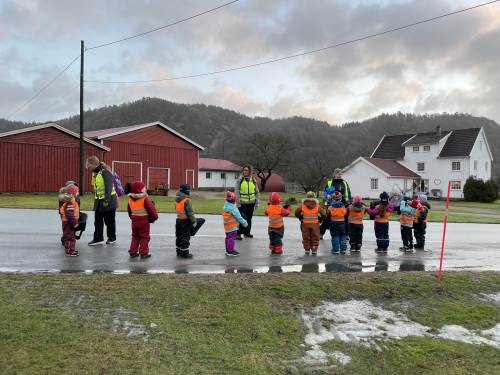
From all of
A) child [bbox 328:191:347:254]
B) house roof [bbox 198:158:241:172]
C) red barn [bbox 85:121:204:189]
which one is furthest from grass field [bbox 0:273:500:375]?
house roof [bbox 198:158:241:172]

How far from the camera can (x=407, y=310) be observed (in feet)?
18.4

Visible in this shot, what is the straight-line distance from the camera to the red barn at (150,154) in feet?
137

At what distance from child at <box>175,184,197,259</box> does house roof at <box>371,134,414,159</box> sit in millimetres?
56386

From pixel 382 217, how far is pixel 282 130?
3467 inches

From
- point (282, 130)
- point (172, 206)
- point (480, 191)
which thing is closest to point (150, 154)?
point (172, 206)

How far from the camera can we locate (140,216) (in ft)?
26.8

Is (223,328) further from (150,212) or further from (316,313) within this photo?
(150,212)

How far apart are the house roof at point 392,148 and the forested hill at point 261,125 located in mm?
10704

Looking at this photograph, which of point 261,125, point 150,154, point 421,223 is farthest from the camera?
point 261,125

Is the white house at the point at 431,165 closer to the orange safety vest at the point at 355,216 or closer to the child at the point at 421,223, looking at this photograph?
the child at the point at 421,223

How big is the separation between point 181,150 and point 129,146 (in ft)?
20.3

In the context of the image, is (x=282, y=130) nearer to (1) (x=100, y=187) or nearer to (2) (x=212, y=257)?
(1) (x=100, y=187)

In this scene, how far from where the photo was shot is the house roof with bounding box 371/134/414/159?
6106 centimetres

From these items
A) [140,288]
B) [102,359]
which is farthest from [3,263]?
[102,359]
